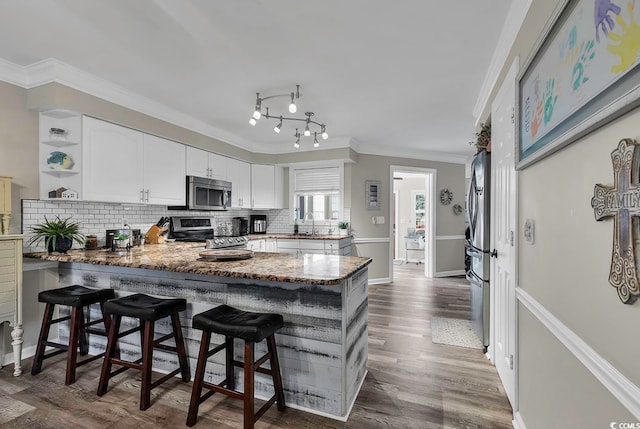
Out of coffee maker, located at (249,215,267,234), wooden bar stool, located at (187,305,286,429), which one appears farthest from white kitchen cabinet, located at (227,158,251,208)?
wooden bar stool, located at (187,305,286,429)

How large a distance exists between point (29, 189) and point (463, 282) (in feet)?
20.5

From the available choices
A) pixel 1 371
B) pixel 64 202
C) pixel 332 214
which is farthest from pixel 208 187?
pixel 1 371

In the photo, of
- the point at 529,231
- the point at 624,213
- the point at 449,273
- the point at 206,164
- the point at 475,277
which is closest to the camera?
the point at 624,213

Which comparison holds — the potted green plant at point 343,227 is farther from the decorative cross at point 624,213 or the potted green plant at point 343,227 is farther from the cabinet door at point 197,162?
the decorative cross at point 624,213

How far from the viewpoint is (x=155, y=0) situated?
6.03 feet

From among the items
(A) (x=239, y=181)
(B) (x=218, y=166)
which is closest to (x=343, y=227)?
(A) (x=239, y=181)

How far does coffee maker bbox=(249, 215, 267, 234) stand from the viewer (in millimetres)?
5730

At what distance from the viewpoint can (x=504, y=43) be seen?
217cm

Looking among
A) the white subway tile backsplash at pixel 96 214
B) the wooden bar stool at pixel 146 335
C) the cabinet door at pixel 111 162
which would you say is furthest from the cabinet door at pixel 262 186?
the wooden bar stool at pixel 146 335

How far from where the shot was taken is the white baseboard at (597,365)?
0.72 m

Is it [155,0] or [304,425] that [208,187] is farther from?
[304,425]

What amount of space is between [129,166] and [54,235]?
3.08 ft

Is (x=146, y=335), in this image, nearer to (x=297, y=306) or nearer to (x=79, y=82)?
(x=297, y=306)

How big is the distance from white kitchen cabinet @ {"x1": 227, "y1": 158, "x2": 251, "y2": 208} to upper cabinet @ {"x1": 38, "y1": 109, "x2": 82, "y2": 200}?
6.97 feet
